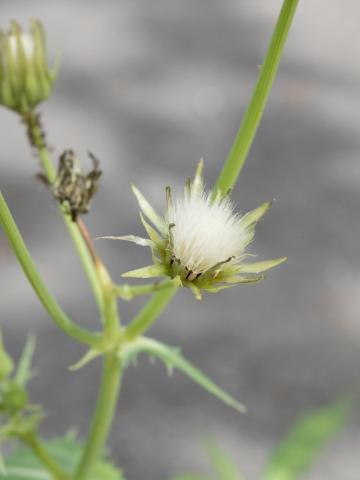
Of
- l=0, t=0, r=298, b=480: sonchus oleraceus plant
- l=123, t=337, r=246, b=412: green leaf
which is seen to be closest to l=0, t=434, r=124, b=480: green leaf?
l=0, t=0, r=298, b=480: sonchus oleraceus plant

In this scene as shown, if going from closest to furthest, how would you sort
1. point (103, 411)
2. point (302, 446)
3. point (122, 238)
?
point (122, 238) → point (103, 411) → point (302, 446)

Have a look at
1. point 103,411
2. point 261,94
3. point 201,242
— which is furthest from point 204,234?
point 103,411

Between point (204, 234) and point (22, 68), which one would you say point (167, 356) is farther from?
point (22, 68)

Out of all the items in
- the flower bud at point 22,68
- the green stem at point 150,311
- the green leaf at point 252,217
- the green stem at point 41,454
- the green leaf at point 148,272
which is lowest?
the green stem at point 41,454

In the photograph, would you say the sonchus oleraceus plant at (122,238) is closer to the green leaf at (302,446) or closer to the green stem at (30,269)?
the green stem at (30,269)

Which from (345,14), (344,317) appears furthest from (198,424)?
(345,14)

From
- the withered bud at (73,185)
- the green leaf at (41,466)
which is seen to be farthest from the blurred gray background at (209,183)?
the withered bud at (73,185)

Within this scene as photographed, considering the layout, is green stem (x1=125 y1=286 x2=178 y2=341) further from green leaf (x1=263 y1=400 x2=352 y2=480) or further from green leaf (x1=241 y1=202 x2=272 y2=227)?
green leaf (x1=263 y1=400 x2=352 y2=480)
